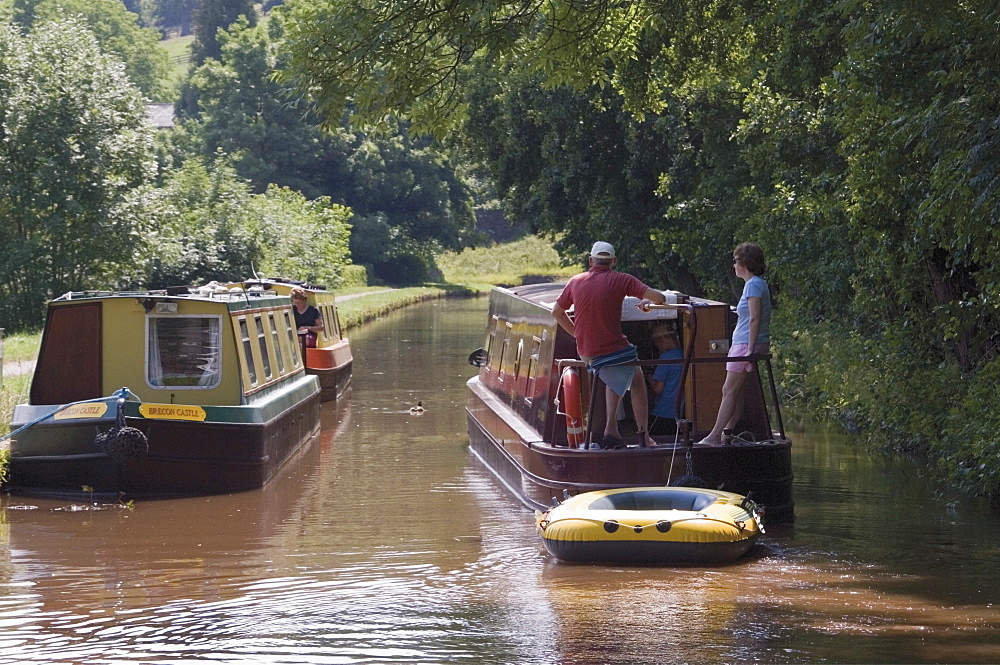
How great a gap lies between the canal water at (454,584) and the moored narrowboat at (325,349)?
22.6 feet

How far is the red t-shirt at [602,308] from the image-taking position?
33.1 feet

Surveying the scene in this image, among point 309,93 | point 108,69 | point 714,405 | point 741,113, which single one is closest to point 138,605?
Answer: point 309,93

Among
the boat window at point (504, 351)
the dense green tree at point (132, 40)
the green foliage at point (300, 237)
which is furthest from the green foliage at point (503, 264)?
the boat window at point (504, 351)

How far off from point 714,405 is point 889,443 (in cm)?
454

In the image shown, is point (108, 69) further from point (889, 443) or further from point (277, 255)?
point (889, 443)

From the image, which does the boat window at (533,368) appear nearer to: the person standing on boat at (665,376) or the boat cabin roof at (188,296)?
the person standing on boat at (665,376)

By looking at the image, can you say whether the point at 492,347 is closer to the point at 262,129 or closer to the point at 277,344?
the point at 277,344

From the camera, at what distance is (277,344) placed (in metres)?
16.0

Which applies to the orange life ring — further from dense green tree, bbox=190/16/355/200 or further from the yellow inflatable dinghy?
dense green tree, bbox=190/16/355/200

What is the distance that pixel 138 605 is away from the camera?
806 centimetres

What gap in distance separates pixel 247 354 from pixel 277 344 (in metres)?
2.33

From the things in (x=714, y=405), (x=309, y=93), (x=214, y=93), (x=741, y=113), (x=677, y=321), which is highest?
(x=214, y=93)

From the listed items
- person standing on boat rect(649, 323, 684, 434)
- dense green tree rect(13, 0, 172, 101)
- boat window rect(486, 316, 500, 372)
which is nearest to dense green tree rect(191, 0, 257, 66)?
dense green tree rect(13, 0, 172, 101)

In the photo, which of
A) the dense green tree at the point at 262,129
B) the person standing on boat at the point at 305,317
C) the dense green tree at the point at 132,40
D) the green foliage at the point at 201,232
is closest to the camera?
the person standing on boat at the point at 305,317
